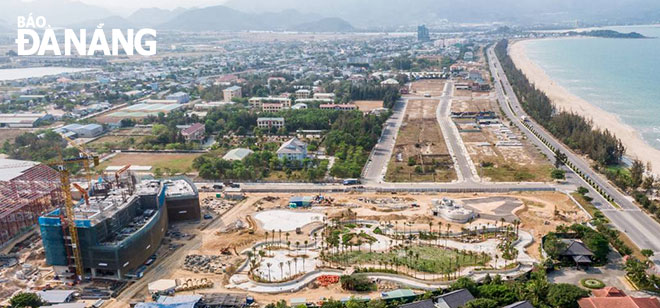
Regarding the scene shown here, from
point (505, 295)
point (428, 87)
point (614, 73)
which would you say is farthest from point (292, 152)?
point (614, 73)

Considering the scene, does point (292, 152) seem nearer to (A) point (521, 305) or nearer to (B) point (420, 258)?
(B) point (420, 258)

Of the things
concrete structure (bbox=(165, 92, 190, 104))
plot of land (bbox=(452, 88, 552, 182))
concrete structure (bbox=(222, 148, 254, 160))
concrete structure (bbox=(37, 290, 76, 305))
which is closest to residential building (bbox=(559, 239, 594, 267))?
plot of land (bbox=(452, 88, 552, 182))

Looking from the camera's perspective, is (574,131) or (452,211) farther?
(574,131)

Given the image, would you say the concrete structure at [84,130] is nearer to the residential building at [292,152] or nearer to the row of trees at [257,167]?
the row of trees at [257,167]

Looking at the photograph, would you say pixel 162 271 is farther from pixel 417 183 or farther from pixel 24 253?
pixel 417 183

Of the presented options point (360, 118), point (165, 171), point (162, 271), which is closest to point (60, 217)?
point (162, 271)

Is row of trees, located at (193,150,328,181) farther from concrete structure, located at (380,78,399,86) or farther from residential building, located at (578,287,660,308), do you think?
concrete structure, located at (380,78,399,86)

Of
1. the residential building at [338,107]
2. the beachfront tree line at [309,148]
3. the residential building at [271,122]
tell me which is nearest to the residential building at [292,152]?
the beachfront tree line at [309,148]
